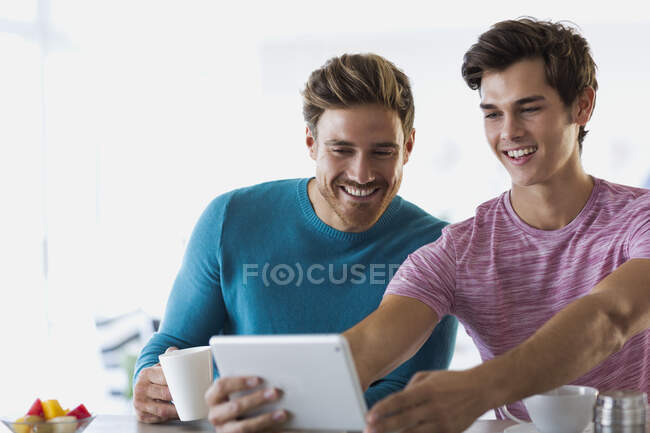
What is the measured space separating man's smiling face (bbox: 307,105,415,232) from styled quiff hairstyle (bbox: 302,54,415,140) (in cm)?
2

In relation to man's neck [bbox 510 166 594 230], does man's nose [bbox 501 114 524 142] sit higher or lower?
higher

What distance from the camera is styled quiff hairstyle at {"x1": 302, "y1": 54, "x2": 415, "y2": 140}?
187cm

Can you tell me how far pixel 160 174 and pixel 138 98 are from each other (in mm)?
626

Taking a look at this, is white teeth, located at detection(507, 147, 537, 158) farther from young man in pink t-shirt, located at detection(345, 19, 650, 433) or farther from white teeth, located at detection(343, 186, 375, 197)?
white teeth, located at detection(343, 186, 375, 197)

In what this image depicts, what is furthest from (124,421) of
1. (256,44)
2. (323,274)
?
(256,44)

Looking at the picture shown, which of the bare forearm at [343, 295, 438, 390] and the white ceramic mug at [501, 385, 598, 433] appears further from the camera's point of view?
the bare forearm at [343, 295, 438, 390]

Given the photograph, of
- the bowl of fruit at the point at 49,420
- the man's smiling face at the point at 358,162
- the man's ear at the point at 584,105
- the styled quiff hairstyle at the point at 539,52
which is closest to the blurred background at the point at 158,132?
the man's smiling face at the point at 358,162

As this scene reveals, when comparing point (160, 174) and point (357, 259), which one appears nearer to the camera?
point (357, 259)

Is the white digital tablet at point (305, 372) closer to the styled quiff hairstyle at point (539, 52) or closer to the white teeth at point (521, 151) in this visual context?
the white teeth at point (521, 151)

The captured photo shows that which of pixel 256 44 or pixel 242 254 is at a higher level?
pixel 256 44

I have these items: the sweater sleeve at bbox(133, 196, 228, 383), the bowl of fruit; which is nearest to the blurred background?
the sweater sleeve at bbox(133, 196, 228, 383)

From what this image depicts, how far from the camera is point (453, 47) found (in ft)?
19.6

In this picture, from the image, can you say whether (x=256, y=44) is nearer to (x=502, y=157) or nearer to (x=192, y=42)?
(x=192, y=42)

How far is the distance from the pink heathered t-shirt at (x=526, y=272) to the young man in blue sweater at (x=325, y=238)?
7.4 inches
